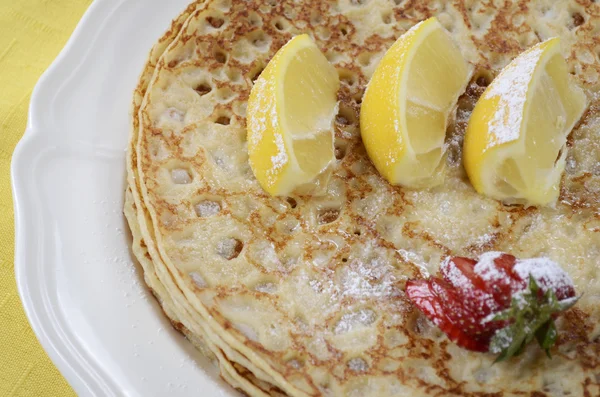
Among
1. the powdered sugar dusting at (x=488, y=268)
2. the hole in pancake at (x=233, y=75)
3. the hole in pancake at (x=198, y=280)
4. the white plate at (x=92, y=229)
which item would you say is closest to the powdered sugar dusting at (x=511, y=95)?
the powdered sugar dusting at (x=488, y=268)

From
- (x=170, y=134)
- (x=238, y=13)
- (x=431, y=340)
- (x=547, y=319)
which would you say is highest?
(x=238, y=13)

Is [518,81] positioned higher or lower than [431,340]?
higher

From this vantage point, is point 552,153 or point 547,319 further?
point 552,153

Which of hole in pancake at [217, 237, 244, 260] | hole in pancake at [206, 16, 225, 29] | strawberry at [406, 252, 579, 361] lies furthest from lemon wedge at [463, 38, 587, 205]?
hole in pancake at [206, 16, 225, 29]

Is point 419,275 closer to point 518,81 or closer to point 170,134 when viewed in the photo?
point 518,81

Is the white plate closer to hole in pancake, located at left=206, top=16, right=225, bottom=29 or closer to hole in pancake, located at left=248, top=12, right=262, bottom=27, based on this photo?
hole in pancake, located at left=206, top=16, right=225, bottom=29

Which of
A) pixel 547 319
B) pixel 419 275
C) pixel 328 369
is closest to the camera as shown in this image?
pixel 547 319

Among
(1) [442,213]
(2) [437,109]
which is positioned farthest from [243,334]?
(2) [437,109]
